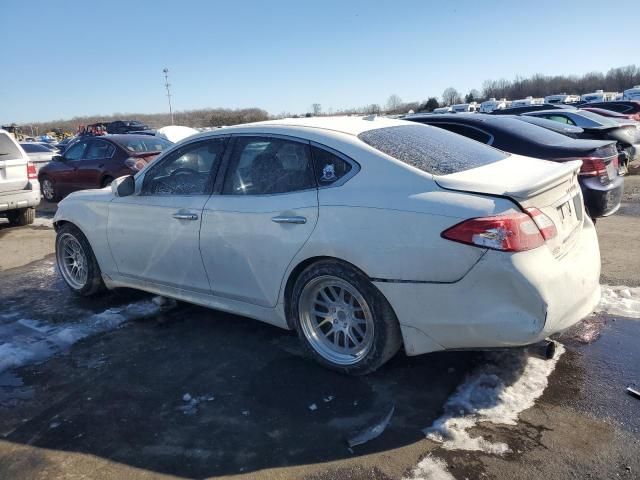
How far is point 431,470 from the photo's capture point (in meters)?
2.61

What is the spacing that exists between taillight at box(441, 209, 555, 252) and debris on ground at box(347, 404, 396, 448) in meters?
1.08

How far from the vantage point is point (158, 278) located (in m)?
4.55

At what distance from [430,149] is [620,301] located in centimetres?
237

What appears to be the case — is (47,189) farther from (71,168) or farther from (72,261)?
(72,261)

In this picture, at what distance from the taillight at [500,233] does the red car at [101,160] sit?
858 cm

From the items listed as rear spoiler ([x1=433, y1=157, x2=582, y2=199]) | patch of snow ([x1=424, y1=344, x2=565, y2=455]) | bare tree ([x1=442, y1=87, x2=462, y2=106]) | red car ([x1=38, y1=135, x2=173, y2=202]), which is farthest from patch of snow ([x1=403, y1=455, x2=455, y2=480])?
bare tree ([x1=442, y1=87, x2=462, y2=106])

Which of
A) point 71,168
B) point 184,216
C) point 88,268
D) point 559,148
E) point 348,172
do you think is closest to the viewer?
point 348,172

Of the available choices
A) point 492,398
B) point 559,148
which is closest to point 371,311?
point 492,398

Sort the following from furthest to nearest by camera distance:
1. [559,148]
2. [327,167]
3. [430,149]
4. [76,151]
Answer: [76,151] → [559,148] → [430,149] → [327,167]

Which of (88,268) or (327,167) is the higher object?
(327,167)

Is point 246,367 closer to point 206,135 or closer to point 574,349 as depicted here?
point 206,135

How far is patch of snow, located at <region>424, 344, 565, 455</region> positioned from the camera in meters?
2.84

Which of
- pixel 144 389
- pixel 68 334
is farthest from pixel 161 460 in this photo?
pixel 68 334

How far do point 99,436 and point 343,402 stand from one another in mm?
→ 1401
